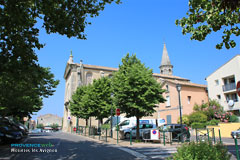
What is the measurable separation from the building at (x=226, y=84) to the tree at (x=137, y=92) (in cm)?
1920

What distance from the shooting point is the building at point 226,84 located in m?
29.8

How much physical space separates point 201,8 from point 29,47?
25.7ft

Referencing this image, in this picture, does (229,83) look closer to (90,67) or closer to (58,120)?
(90,67)

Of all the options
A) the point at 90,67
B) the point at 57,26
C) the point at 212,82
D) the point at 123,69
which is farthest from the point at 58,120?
the point at 57,26

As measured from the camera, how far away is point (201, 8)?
581cm

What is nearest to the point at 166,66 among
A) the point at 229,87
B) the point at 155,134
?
the point at 229,87

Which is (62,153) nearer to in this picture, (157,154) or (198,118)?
(157,154)

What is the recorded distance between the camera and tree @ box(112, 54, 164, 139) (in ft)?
51.5

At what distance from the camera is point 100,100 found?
2484 cm

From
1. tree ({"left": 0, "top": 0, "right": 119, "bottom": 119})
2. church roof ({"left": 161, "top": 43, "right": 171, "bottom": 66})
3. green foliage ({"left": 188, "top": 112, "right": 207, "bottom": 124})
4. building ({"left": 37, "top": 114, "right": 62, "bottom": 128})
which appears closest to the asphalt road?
tree ({"left": 0, "top": 0, "right": 119, "bottom": 119})

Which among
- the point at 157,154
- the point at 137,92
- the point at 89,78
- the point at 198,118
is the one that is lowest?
the point at 157,154

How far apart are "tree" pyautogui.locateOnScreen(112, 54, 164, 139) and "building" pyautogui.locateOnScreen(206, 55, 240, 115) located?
1920cm

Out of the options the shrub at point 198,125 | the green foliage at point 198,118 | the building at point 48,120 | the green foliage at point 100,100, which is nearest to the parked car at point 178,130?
the green foliage at point 100,100

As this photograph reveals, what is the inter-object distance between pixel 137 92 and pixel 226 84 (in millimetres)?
22145
